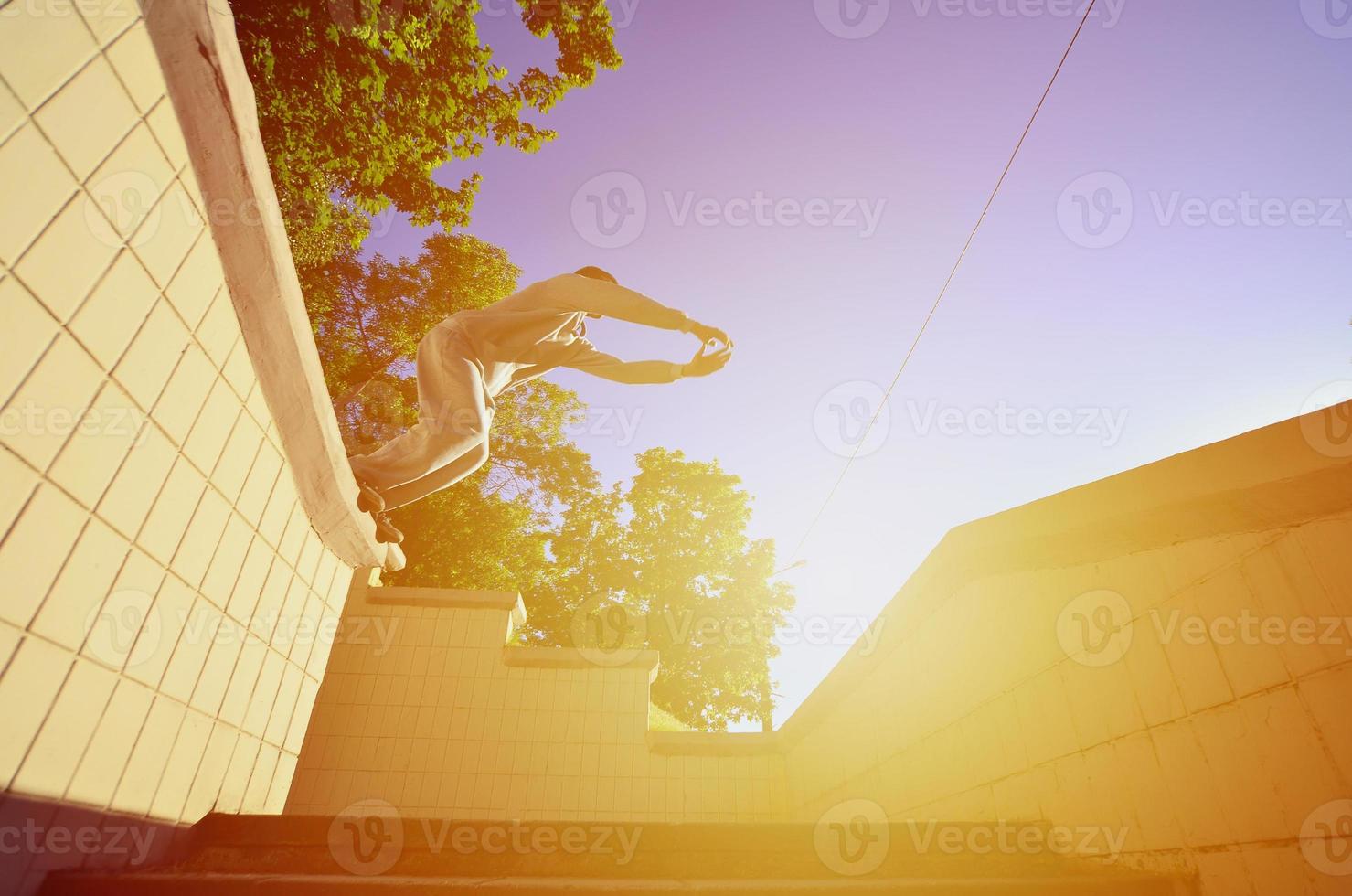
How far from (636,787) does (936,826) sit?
16.5 ft

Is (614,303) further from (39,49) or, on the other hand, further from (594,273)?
(39,49)

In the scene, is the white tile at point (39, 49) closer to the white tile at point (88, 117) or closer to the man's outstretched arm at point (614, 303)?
the white tile at point (88, 117)

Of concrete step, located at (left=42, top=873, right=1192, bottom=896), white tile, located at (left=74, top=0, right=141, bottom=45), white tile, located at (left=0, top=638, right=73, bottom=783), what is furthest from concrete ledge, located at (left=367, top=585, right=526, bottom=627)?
white tile, located at (left=74, top=0, right=141, bottom=45)

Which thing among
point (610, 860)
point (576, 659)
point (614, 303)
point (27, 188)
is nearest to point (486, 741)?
point (576, 659)

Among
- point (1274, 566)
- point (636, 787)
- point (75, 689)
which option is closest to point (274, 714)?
point (75, 689)

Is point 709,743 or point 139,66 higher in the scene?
point 139,66

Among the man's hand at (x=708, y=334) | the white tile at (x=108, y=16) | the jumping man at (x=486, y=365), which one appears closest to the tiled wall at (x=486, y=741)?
the jumping man at (x=486, y=365)

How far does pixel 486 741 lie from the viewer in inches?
246

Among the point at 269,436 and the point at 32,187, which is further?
the point at 269,436

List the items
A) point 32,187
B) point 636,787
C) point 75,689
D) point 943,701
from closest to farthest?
point 32,187
point 75,689
point 943,701
point 636,787

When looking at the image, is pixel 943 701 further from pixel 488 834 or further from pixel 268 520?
pixel 268 520

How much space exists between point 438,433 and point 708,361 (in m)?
1.48

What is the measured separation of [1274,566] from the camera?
55.5 inches

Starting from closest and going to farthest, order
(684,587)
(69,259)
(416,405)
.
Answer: (69,259) → (416,405) → (684,587)
